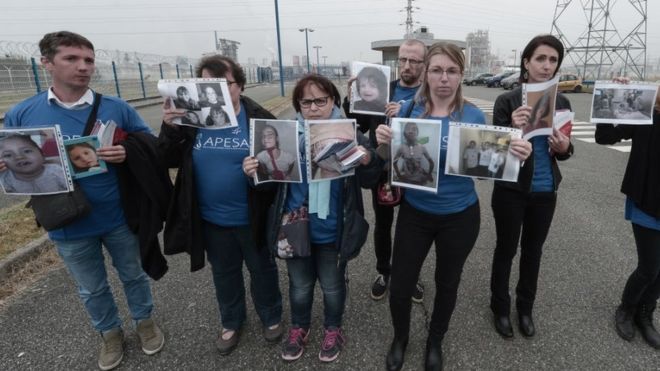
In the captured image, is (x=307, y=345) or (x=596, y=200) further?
(x=596, y=200)

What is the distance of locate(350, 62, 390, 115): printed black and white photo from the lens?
2.62 m

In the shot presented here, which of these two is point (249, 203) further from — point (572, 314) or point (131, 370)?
point (572, 314)

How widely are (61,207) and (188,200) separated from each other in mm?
650

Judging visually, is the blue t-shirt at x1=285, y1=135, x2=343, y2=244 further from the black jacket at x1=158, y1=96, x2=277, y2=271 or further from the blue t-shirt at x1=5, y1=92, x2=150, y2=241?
the blue t-shirt at x1=5, y1=92, x2=150, y2=241

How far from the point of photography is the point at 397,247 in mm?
2227

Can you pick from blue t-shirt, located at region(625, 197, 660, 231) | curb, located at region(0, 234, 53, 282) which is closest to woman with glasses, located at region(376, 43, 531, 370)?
blue t-shirt, located at region(625, 197, 660, 231)

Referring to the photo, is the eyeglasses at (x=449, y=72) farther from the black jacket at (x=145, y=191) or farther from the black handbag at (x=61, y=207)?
the black handbag at (x=61, y=207)

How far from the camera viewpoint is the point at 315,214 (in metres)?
2.20

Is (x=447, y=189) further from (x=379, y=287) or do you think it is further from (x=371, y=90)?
(x=379, y=287)

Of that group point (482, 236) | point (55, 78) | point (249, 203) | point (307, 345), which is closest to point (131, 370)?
point (307, 345)

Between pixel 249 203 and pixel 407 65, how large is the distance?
149cm

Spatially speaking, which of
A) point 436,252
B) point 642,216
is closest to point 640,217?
point 642,216

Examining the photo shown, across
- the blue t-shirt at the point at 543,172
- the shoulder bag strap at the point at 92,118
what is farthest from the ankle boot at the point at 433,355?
the shoulder bag strap at the point at 92,118

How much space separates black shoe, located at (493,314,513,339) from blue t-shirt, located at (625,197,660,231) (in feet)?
3.45
